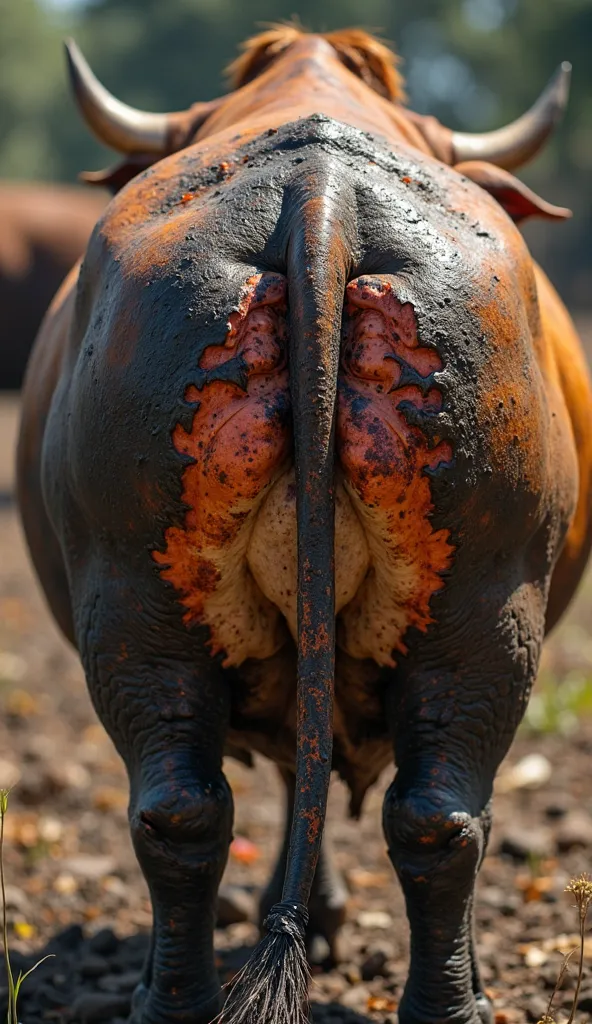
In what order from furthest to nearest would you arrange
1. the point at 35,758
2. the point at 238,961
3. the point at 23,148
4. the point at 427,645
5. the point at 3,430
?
1. the point at 23,148
2. the point at 3,430
3. the point at 35,758
4. the point at 238,961
5. the point at 427,645

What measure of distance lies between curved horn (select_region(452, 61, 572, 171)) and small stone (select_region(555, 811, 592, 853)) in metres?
2.36

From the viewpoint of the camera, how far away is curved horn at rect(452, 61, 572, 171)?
13.0ft

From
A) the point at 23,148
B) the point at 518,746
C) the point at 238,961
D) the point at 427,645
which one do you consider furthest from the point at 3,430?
the point at 23,148

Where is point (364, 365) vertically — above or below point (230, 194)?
below

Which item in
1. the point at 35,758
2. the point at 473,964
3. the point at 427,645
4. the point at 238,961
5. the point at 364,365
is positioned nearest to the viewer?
the point at 364,365

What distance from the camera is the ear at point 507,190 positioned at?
140 inches

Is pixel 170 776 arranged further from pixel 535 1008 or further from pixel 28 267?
pixel 28 267

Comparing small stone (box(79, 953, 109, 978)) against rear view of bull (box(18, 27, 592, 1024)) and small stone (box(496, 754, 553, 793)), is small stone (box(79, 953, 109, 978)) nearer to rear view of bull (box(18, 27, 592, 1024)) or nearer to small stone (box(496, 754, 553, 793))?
rear view of bull (box(18, 27, 592, 1024))

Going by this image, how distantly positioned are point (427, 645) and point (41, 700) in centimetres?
421

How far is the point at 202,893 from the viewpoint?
282cm

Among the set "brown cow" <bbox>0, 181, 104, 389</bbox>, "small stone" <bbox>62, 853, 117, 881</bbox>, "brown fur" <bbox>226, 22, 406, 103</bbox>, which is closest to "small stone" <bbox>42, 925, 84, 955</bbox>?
"small stone" <bbox>62, 853, 117, 881</bbox>

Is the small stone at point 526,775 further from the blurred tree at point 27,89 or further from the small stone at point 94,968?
the blurred tree at point 27,89

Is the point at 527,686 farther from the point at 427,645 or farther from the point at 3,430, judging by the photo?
the point at 3,430

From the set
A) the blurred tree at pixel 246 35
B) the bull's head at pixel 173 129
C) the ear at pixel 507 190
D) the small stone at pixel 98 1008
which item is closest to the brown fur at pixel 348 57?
the bull's head at pixel 173 129
